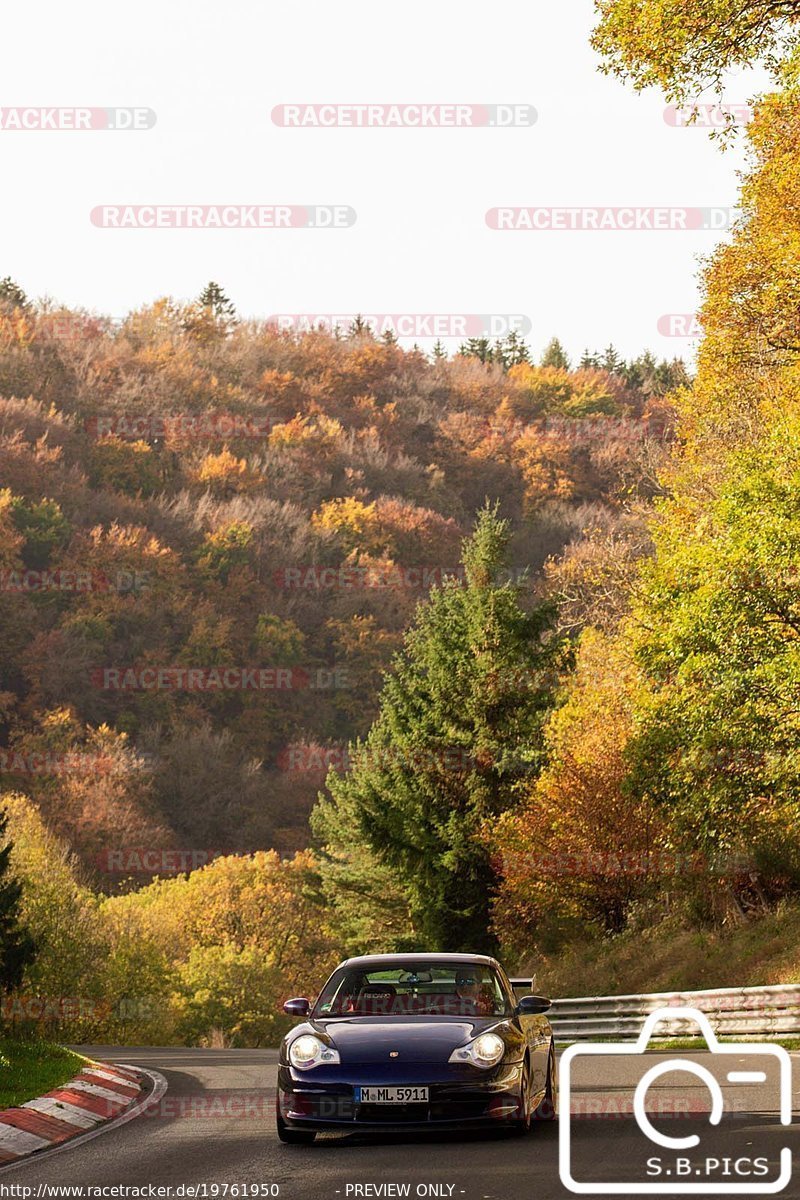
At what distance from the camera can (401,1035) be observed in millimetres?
10906

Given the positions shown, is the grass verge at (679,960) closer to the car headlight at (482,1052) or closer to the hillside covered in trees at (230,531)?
the car headlight at (482,1052)

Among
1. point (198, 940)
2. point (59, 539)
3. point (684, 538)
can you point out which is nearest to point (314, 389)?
point (59, 539)

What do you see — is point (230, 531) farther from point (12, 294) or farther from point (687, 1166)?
point (687, 1166)

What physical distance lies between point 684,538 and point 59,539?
275 feet

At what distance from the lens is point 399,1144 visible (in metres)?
10.9

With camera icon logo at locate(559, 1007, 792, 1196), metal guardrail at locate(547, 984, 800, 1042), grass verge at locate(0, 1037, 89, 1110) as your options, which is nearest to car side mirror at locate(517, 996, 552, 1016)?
camera icon logo at locate(559, 1007, 792, 1196)

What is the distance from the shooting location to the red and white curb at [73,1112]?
11.7 metres

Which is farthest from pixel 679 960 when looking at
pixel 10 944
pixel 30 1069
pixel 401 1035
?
pixel 10 944

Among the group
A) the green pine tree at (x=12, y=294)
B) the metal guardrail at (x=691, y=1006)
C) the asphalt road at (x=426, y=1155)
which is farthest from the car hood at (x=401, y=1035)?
the green pine tree at (x=12, y=294)

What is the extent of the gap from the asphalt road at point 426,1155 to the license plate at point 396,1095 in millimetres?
344

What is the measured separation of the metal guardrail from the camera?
24156mm

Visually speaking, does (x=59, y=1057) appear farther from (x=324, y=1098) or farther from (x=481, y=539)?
(x=481, y=539)

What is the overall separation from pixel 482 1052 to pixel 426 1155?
84cm

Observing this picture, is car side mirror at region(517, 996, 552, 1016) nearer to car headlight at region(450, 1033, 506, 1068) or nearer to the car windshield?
the car windshield
